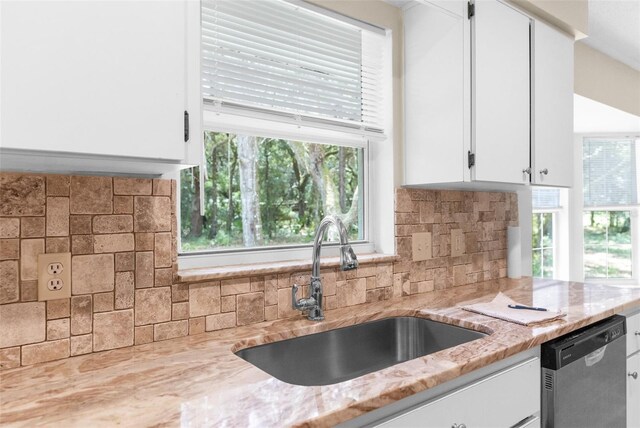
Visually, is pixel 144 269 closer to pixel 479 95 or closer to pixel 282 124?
pixel 282 124

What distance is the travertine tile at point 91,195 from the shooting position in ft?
3.93

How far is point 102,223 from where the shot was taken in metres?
1.24

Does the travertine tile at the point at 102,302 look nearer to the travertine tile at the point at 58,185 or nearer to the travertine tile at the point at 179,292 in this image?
the travertine tile at the point at 179,292

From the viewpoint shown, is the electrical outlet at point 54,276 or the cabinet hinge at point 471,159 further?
the cabinet hinge at point 471,159

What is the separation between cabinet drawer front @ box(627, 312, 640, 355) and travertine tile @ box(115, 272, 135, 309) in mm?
1986

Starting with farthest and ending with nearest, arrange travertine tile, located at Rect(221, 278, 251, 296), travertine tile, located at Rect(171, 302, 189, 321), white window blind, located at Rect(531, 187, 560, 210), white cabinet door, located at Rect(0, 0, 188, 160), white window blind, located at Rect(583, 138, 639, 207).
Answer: white window blind, located at Rect(583, 138, 639, 207)
white window blind, located at Rect(531, 187, 560, 210)
travertine tile, located at Rect(221, 278, 251, 296)
travertine tile, located at Rect(171, 302, 189, 321)
white cabinet door, located at Rect(0, 0, 188, 160)

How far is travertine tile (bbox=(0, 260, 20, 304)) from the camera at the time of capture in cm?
110

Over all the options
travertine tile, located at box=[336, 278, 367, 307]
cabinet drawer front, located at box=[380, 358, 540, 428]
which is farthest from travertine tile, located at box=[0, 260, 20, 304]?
travertine tile, located at box=[336, 278, 367, 307]

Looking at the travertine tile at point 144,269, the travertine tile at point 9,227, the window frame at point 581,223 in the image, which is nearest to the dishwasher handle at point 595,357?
the travertine tile at point 144,269

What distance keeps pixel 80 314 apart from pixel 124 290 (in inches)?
4.9

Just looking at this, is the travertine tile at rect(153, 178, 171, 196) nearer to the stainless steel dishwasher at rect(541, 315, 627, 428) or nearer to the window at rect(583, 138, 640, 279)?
the stainless steel dishwasher at rect(541, 315, 627, 428)

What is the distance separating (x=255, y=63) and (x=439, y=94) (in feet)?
2.57

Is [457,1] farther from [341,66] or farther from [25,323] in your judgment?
[25,323]

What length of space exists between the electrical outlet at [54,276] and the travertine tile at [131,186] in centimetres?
22
